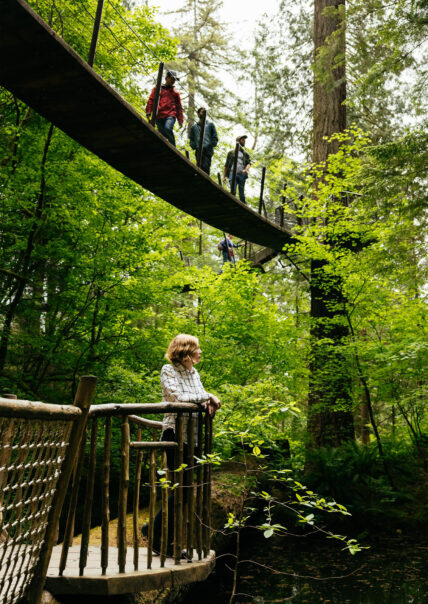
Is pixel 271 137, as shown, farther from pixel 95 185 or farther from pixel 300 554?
pixel 300 554

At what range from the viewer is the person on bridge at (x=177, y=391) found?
2979 millimetres

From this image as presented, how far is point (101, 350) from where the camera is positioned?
6.66 m

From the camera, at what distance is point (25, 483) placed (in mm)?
1531

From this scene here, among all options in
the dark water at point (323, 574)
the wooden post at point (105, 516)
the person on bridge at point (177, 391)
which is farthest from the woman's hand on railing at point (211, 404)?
the dark water at point (323, 574)

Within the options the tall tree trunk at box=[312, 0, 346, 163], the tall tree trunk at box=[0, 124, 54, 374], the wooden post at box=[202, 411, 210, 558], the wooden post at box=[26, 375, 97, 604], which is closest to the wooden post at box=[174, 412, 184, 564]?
the wooden post at box=[202, 411, 210, 558]

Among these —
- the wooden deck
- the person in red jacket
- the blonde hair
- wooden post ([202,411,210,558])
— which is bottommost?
the wooden deck

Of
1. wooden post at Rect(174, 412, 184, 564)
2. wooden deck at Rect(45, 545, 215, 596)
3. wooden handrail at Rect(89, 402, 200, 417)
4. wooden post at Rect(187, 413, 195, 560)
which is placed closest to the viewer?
wooden deck at Rect(45, 545, 215, 596)

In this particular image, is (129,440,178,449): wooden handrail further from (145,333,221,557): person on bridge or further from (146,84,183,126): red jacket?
(146,84,183,126): red jacket

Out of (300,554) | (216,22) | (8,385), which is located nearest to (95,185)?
(8,385)

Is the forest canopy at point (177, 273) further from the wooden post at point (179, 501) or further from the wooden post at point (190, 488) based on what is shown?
the wooden post at point (179, 501)

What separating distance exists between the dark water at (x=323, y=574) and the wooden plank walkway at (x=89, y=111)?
171 inches

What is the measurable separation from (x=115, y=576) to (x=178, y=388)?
111cm

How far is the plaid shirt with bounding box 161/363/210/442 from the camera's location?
300cm

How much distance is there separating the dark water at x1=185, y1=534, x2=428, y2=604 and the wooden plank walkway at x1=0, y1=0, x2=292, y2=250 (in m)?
4.35
